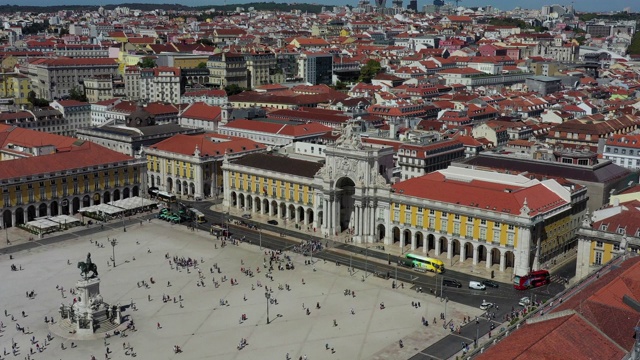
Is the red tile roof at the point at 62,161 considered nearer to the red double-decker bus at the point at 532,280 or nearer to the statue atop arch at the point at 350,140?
the statue atop arch at the point at 350,140

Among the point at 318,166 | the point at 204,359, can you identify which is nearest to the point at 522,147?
the point at 318,166

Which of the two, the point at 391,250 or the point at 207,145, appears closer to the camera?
the point at 391,250

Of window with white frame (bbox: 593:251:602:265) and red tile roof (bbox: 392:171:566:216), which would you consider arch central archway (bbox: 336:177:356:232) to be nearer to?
red tile roof (bbox: 392:171:566:216)

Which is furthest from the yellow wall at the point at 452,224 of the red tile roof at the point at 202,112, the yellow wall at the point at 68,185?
the red tile roof at the point at 202,112

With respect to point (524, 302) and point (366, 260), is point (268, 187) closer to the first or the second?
point (366, 260)

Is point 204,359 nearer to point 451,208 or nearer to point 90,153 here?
point 451,208

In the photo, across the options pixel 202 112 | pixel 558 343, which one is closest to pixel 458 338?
pixel 558 343
